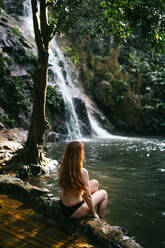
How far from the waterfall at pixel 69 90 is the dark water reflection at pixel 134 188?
5402 millimetres

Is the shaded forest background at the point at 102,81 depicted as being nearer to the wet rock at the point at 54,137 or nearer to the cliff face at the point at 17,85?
the cliff face at the point at 17,85

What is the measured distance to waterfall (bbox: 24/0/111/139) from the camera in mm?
14695

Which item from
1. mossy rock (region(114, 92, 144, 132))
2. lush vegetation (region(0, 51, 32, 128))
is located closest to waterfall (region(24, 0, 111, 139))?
mossy rock (region(114, 92, 144, 132))

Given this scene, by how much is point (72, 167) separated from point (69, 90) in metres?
14.8

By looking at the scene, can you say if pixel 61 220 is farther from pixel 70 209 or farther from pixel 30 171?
pixel 30 171

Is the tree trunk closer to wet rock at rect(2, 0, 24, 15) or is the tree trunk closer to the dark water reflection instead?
the dark water reflection

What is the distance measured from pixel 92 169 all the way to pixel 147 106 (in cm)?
1309

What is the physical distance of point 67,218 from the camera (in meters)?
2.93

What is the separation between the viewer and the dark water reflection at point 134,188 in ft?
11.3

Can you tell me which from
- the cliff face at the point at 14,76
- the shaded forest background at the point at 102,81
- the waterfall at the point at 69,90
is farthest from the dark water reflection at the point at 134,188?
the waterfall at the point at 69,90

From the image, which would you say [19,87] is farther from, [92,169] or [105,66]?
[105,66]

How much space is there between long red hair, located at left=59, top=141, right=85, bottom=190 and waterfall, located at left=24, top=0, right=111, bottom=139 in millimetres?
10956

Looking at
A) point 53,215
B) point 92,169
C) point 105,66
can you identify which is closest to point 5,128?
point 92,169

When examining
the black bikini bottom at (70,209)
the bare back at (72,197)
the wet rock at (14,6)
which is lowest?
the black bikini bottom at (70,209)
